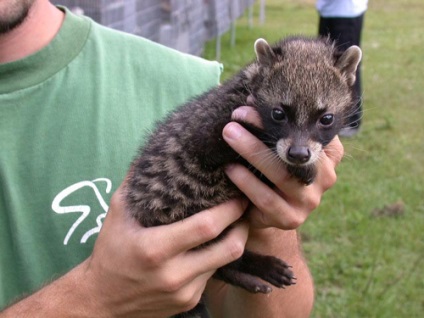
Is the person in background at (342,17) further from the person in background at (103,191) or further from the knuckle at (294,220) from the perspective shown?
the knuckle at (294,220)

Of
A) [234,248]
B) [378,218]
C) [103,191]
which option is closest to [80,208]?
[103,191]

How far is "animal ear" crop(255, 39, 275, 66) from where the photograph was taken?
8.02 ft

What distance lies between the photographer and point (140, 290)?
213 cm

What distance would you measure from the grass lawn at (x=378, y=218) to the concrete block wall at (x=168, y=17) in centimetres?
96

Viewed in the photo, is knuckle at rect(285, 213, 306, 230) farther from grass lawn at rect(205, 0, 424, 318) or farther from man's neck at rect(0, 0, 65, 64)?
man's neck at rect(0, 0, 65, 64)

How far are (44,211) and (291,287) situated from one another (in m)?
0.97

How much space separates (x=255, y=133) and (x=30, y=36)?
3.49 ft

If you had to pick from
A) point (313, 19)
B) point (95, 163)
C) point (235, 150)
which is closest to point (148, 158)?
point (95, 163)

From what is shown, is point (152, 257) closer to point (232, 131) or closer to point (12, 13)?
point (232, 131)

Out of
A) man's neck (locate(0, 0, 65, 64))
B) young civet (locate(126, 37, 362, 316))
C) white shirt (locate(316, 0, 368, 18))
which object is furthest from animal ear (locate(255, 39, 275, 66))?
white shirt (locate(316, 0, 368, 18))

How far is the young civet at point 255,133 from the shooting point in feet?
7.47

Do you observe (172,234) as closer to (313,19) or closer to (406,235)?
(406,235)

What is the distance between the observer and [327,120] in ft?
7.64

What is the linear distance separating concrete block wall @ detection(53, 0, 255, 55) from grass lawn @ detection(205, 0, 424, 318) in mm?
962
